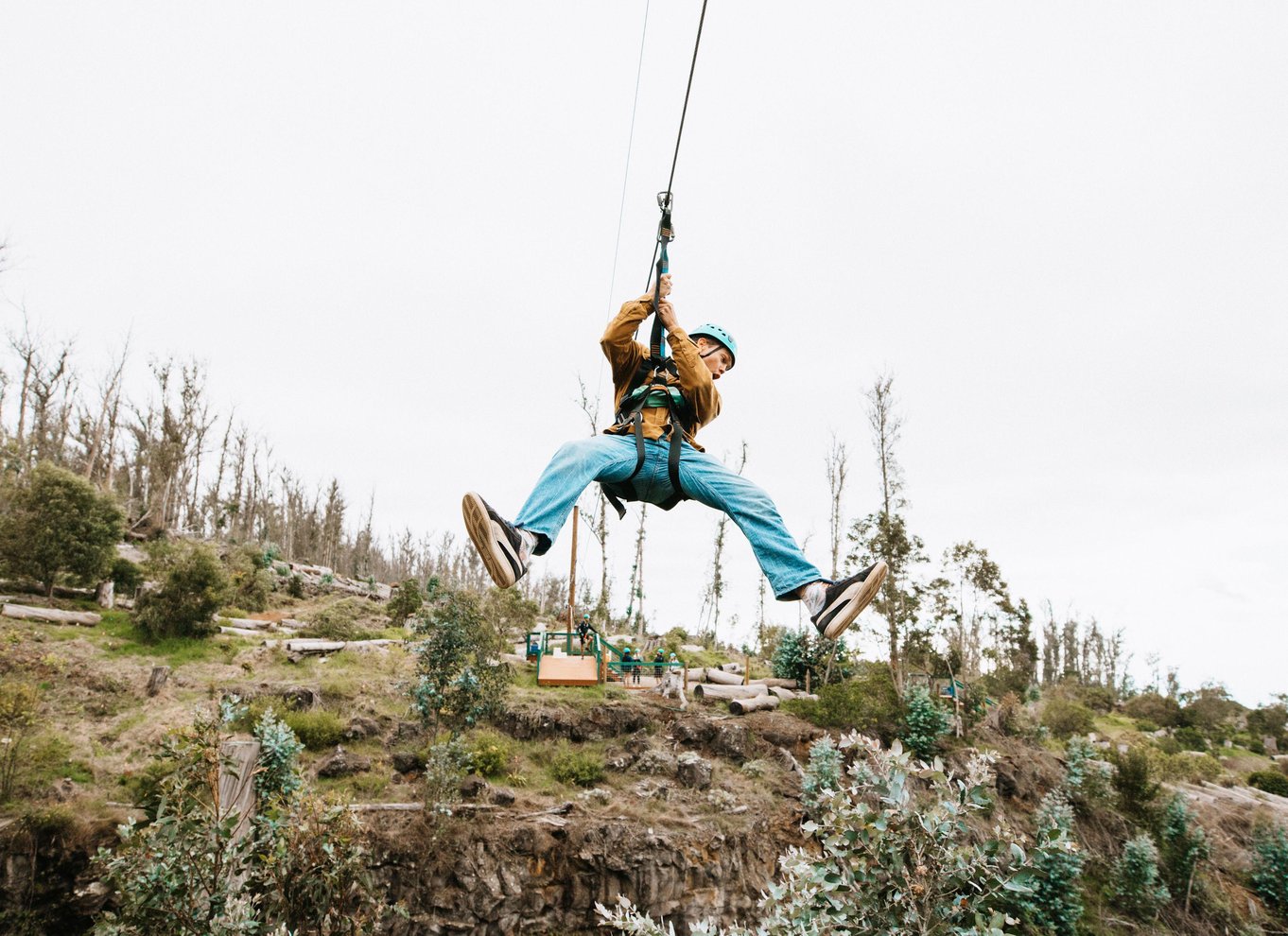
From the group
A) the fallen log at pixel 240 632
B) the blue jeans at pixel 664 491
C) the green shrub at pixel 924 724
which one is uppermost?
the blue jeans at pixel 664 491

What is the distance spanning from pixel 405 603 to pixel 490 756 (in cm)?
1066

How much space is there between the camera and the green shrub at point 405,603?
73.6 feet

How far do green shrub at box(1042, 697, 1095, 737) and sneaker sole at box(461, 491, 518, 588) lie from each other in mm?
26940

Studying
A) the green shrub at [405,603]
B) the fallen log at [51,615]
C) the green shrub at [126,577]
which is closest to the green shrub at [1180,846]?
the green shrub at [405,603]

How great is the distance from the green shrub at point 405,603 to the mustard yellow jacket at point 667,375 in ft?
67.6

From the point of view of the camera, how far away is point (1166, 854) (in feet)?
54.3

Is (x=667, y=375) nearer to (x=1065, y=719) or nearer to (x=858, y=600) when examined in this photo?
(x=858, y=600)

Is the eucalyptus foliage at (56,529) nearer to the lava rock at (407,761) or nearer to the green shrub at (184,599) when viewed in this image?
the green shrub at (184,599)

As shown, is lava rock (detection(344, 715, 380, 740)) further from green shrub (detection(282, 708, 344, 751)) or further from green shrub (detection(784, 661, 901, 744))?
green shrub (detection(784, 661, 901, 744))

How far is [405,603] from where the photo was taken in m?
22.6

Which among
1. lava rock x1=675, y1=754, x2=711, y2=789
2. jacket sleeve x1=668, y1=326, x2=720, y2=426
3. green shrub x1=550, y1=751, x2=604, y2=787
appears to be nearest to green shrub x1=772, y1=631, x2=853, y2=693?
lava rock x1=675, y1=754, x2=711, y2=789

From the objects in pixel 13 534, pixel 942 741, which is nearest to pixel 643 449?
pixel 942 741

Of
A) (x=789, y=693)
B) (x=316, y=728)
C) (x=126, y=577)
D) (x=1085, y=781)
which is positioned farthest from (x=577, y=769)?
(x=126, y=577)

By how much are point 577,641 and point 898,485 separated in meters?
11.1
